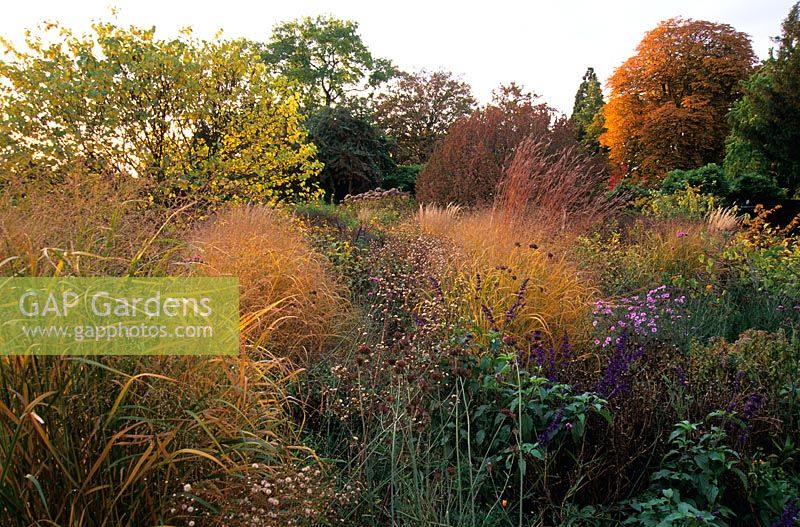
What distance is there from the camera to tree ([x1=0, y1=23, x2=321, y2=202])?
5836mm

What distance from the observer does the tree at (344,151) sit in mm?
18250

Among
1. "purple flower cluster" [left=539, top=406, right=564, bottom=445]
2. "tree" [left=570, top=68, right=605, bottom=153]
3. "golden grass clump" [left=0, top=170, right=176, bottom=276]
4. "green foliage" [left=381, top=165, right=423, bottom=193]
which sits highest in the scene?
"tree" [left=570, top=68, right=605, bottom=153]

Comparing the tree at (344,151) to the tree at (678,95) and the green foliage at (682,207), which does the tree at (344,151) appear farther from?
the tree at (678,95)

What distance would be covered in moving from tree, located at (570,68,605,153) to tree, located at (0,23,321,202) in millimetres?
26522

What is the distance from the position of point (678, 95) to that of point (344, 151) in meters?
15.2

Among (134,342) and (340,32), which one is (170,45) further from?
(340,32)

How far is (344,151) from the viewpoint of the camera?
59.9ft

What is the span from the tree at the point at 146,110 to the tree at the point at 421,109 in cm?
2000

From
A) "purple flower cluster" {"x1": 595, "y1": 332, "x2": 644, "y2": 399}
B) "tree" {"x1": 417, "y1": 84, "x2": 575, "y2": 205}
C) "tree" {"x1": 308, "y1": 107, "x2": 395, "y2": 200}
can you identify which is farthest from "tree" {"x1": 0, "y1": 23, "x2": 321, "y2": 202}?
"tree" {"x1": 308, "y1": 107, "x2": 395, "y2": 200}

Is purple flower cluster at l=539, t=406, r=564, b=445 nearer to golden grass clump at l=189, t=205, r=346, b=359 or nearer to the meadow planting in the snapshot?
the meadow planting

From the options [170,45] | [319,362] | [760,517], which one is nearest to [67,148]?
[170,45]

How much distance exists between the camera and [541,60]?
7824 mm

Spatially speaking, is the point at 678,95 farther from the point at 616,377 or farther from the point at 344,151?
the point at 616,377

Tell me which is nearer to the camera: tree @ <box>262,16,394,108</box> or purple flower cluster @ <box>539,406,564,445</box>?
purple flower cluster @ <box>539,406,564,445</box>
